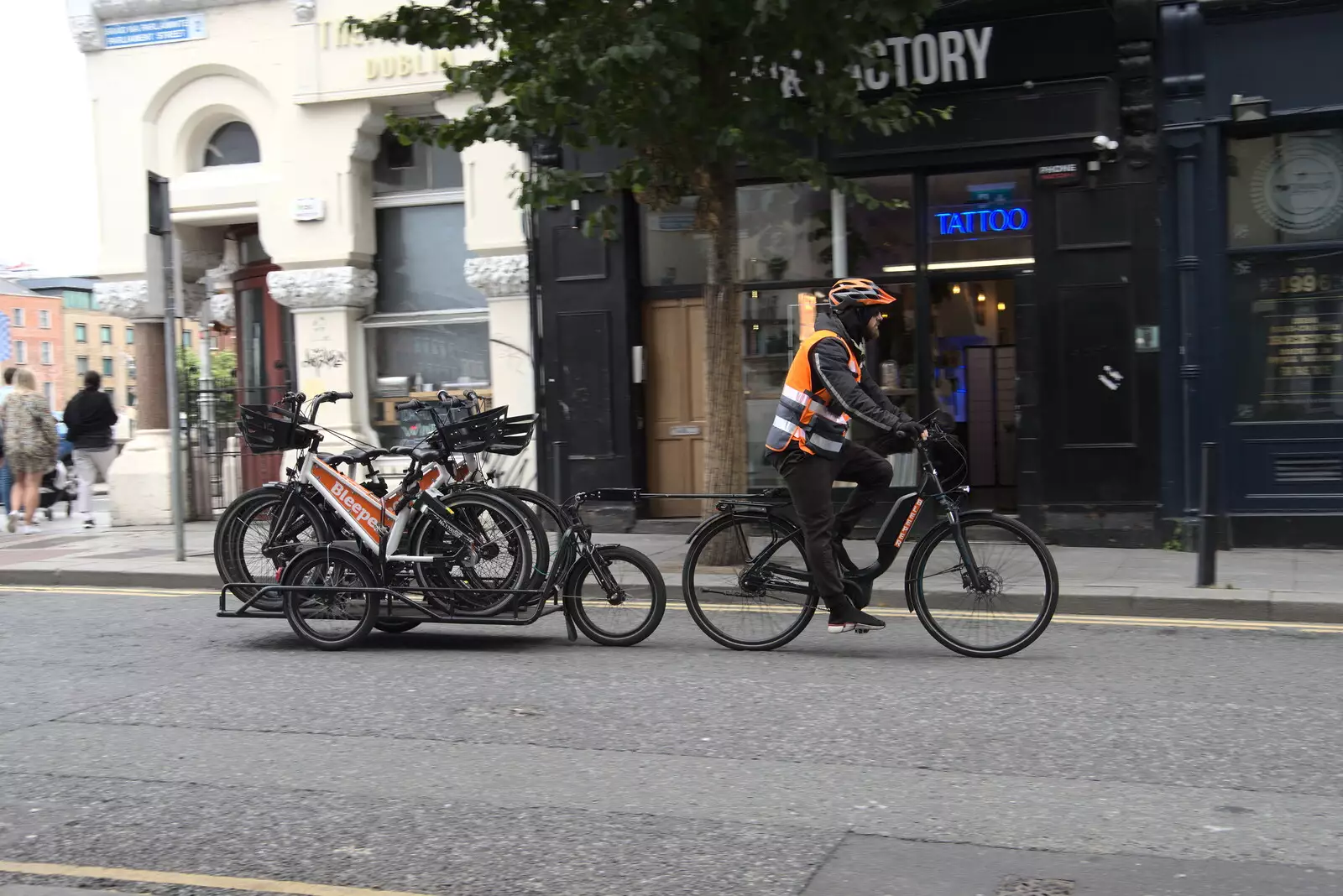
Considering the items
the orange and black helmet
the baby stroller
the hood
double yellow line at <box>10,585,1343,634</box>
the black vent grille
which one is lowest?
double yellow line at <box>10,585,1343,634</box>

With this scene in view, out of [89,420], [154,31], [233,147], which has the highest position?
[154,31]

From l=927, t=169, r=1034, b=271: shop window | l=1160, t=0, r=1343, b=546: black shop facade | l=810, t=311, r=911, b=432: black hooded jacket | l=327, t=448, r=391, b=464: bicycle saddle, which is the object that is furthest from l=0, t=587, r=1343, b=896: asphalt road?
l=927, t=169, r=1034, b=271: shop window

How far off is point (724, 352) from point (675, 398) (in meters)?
2.95

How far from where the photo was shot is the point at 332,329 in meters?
14.6

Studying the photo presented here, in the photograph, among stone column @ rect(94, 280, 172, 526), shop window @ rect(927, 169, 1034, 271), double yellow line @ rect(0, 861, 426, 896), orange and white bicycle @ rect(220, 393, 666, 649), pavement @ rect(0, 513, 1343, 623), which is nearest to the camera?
double yellow line @ rect(0, 861, 426, 896)

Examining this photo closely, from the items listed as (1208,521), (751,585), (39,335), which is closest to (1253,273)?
(1208,521)

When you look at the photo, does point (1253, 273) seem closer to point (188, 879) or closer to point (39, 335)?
point (188, 879)

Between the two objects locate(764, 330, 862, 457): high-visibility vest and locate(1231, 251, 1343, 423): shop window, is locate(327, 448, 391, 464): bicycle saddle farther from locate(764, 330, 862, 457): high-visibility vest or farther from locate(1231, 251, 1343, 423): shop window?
locate(1231, 251, 1343, 423): shop window

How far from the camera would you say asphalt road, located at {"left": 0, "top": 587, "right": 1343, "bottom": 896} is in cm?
418

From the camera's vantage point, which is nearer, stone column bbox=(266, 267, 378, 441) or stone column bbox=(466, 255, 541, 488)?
stone column bbox=(466, 255, 541, 488)

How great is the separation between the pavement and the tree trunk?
95cm

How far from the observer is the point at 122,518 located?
49.4 ft

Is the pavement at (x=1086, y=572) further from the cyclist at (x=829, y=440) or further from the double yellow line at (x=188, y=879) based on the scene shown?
the double yellow line at (x=188, y=879)

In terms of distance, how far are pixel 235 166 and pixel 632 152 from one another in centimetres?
521
